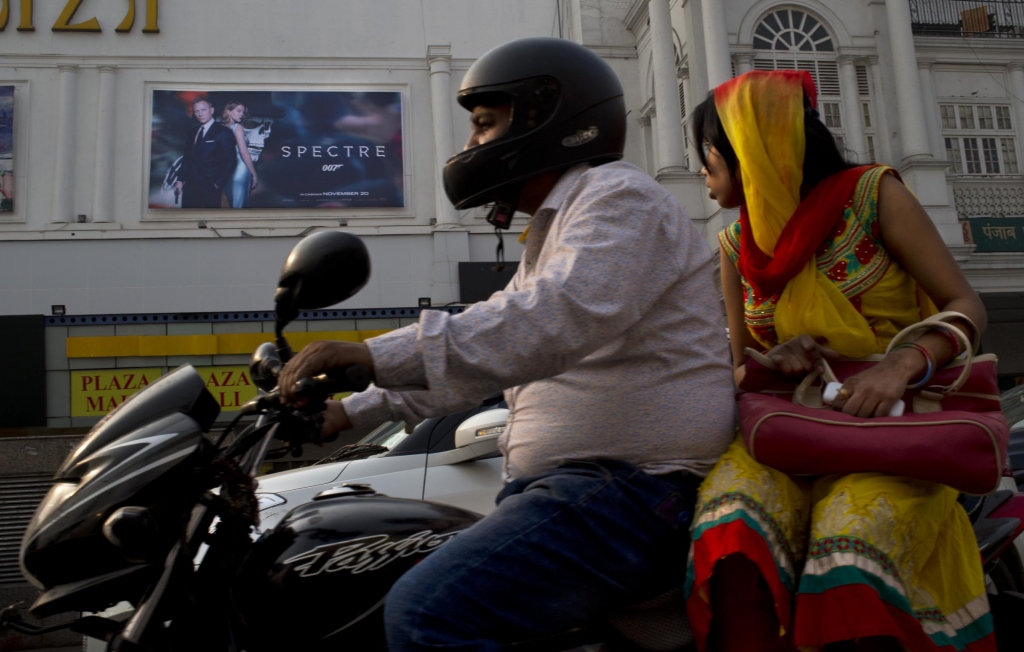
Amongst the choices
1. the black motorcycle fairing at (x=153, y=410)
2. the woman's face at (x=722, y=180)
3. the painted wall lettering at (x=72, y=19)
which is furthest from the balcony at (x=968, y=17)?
the black motorcycle fairing at (x=153, y=410)

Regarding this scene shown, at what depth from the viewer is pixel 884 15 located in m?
18.2

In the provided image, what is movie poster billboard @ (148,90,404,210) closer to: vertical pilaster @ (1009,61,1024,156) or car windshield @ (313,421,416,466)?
vertical pilaster @ (1009,61,1024,156)

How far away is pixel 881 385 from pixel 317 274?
111 centimetres

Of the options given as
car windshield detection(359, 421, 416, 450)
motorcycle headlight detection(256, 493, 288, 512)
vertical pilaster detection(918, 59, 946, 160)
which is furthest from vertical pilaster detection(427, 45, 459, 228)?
motorcycle headlight detection(256, 493, 288, 512)

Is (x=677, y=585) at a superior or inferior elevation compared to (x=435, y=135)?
inferior

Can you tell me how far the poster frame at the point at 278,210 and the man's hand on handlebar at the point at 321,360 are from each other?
1728 cm

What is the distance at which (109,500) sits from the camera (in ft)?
4.97

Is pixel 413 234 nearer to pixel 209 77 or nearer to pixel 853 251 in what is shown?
pixel 209 77

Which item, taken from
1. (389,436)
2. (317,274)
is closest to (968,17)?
(389,436)

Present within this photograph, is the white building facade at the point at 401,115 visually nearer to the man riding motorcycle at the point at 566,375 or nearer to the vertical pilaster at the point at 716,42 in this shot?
the vertical pilaster at the point at 716,42

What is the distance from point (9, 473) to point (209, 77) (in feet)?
41.5

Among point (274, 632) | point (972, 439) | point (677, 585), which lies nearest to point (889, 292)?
point (972, 439)

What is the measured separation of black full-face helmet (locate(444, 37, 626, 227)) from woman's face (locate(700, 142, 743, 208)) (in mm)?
383

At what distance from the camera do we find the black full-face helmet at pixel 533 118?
1902mm
